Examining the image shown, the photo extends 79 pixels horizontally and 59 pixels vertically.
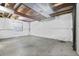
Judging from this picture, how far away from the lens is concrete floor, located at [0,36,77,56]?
2.15 meters

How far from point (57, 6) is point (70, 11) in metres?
Answer: 0.27

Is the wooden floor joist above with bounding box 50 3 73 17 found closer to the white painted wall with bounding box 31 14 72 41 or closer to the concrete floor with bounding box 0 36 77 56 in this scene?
the white painted wall with bounding box 31 14 72 41

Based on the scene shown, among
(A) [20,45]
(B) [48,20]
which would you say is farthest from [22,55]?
(B) [48,20]

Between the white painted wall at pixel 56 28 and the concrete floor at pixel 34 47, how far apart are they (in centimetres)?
10

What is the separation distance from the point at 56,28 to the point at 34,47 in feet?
1.93

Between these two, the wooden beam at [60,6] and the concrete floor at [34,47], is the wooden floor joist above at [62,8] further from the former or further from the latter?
the concrete floor at [34,47]

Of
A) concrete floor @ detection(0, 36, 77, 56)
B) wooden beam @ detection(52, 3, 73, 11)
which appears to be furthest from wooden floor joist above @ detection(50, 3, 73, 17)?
concrete floor @ detection(0, 36, 77, 56)

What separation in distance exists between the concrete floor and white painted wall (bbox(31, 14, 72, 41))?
103mm

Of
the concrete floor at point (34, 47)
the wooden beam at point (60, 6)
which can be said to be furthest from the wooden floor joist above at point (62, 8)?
the concrete floor at point (34, 47)

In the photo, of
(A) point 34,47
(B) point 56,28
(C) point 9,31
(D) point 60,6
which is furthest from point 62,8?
(C) point 9,31

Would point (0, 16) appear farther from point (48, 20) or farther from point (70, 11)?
point (70, 11)

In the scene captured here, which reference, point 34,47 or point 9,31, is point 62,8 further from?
point 9,31

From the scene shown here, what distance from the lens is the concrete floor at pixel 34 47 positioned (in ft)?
7.05

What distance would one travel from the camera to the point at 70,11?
81.8 inches
